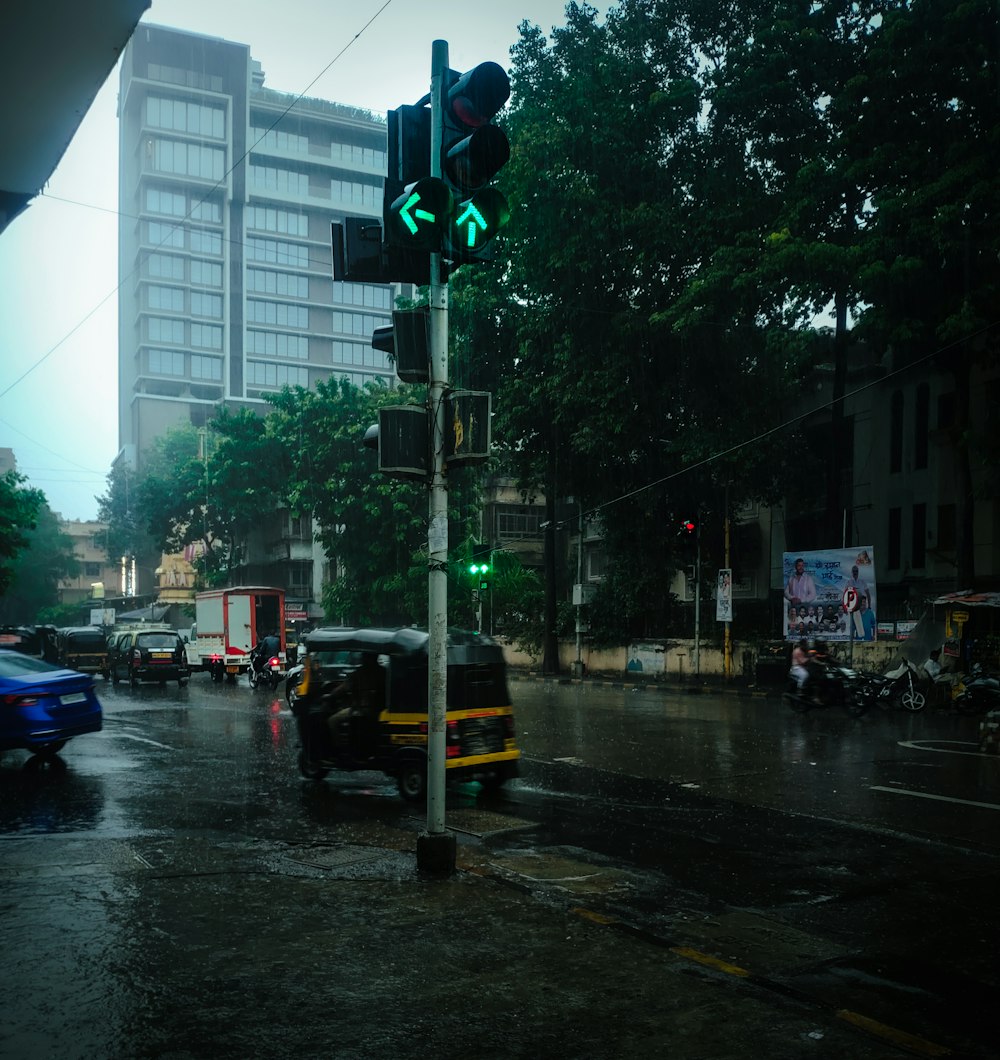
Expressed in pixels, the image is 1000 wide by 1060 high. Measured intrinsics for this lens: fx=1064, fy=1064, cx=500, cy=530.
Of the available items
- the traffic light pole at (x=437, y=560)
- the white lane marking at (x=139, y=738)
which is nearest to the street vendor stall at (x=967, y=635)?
the white lane marking at (x=139, y=738)

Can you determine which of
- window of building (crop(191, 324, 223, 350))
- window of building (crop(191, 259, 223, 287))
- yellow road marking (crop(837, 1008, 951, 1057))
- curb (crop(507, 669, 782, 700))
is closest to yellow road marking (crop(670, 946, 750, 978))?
yellow road marking (crop(837, 1008, 951, 1057))

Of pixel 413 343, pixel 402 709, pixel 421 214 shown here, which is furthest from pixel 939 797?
pixel 421 214

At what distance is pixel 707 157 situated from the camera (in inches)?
1270

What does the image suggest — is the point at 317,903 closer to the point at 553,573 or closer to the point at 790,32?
the point at 790,32

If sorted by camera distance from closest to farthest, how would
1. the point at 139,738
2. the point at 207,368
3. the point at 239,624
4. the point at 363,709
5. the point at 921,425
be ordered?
the point at 363,709 < the point at 139,738 < the point at 921,425 < the point at 239,624 < the point at 207,368

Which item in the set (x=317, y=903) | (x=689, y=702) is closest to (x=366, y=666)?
(x=317, y=903)

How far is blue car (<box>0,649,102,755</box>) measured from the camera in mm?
13359

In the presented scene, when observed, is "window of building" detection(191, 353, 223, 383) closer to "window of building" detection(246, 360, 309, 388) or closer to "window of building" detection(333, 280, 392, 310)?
"window of building" detection(246, 360, 309, 388)

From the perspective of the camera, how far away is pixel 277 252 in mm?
111375

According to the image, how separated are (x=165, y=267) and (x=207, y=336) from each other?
792cm

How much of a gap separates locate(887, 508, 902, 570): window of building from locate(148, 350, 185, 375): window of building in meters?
85.7

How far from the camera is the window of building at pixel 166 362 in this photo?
349 ft

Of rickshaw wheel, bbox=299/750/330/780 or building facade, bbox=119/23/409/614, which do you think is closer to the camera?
rickshaw wheel, bbox=299/750/330/780

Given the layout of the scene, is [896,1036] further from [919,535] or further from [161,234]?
[161,234]
